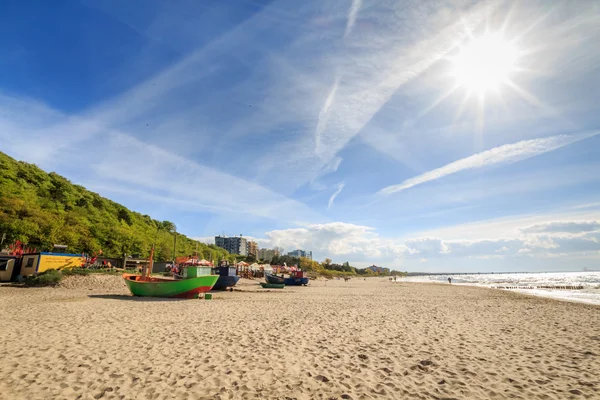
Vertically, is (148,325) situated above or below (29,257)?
below

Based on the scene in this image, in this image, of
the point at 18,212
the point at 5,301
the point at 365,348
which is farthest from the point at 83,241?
the point at 365,348

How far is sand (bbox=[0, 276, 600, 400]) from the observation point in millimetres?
5859

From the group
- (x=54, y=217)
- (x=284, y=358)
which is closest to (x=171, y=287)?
(x=284, y=358)

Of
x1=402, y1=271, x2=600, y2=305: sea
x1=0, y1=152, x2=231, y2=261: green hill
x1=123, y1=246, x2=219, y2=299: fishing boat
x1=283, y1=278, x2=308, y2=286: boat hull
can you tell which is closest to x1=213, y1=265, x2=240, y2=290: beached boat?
x1=123, y1=246, x2=219, y2=299: fishing boat

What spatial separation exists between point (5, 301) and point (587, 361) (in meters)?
26.0

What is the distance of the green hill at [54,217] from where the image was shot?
108 ft

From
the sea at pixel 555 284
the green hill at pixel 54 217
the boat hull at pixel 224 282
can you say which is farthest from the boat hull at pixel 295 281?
the sea at pixel 555 284

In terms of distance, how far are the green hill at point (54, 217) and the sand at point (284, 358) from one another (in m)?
25.8

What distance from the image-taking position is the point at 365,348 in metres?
8.93

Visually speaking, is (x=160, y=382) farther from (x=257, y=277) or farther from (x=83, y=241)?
(x=257, y=277)

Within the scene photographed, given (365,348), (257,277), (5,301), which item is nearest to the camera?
(365,348)

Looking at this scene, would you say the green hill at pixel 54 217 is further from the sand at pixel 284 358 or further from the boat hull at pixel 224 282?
the sand at pixel 284 358

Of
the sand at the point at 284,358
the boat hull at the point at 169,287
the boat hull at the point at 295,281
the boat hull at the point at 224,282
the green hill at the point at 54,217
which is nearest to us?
the sand at the point at 284,358

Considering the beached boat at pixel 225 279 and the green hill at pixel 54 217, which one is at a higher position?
the green hill at pixel 54 217
